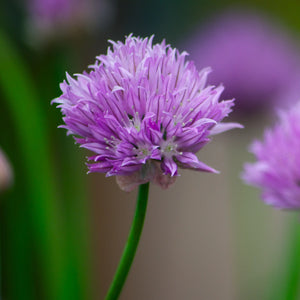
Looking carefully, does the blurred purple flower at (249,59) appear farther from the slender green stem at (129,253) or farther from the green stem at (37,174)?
the slender green stem at (129,253)

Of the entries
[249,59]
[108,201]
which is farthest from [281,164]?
[108,201]

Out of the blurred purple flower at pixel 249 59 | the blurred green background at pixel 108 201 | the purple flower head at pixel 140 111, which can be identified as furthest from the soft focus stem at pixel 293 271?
the purple flower head at pixel 140 111

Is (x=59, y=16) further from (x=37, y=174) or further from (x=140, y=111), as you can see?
(x=140, y=111)

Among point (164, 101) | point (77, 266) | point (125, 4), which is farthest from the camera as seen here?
point (125, 4)

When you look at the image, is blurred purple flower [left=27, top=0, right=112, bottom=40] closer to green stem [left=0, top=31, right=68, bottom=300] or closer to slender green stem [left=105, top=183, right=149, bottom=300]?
green stem [left=0, top=31, right=68, bottom=300]

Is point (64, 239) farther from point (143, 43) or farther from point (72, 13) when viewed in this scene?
point (143, 43)

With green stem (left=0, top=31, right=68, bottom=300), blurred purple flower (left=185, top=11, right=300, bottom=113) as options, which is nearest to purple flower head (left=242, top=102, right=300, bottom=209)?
green stem (left=0, top=31, right=68, bottom=300)

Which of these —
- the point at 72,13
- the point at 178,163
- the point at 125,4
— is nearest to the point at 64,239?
the point at 72,13
